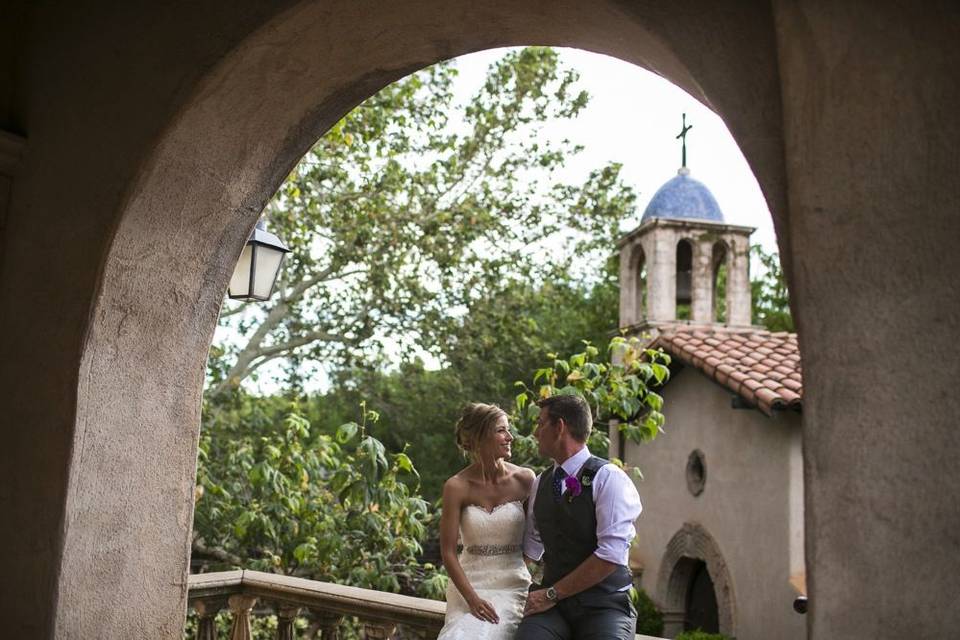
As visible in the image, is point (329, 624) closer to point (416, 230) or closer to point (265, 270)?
point (265, 270)

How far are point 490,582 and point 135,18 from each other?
85.3 inches

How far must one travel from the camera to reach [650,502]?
1577 centimetres

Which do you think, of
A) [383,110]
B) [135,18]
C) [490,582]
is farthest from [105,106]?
[383,110]

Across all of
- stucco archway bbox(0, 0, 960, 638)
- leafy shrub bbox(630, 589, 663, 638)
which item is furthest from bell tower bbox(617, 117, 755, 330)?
stucco archway bbox(0, 0, 960, 638)

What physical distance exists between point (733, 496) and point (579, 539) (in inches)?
435

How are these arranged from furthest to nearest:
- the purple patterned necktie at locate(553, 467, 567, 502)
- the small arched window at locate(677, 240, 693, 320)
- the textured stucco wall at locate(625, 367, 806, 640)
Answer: the small arched window at locate(677, 240, 693, 320)
the textured stucco wall at locate(625, 367, 806, 640)
the purple patterned necktie at locate(553, 467, 567, 502)

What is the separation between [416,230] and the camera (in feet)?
41.7

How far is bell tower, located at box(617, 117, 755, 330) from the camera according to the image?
15.6 metres

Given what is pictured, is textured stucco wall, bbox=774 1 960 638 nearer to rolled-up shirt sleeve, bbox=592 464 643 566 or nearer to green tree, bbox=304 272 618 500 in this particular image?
rolled-up shirt sleeve, bbox=592 464 643 566

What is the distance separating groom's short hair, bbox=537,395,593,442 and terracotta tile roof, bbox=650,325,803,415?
8.41 metres

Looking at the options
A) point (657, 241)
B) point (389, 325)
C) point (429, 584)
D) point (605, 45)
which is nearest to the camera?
point (605, 45)

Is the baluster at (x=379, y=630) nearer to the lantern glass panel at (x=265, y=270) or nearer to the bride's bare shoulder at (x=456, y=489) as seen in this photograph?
the bride's bare shoulder at (x=456, y=489)

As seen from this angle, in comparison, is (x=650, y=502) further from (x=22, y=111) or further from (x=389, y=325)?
(x=22, y=111)

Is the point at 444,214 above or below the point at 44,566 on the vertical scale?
above
